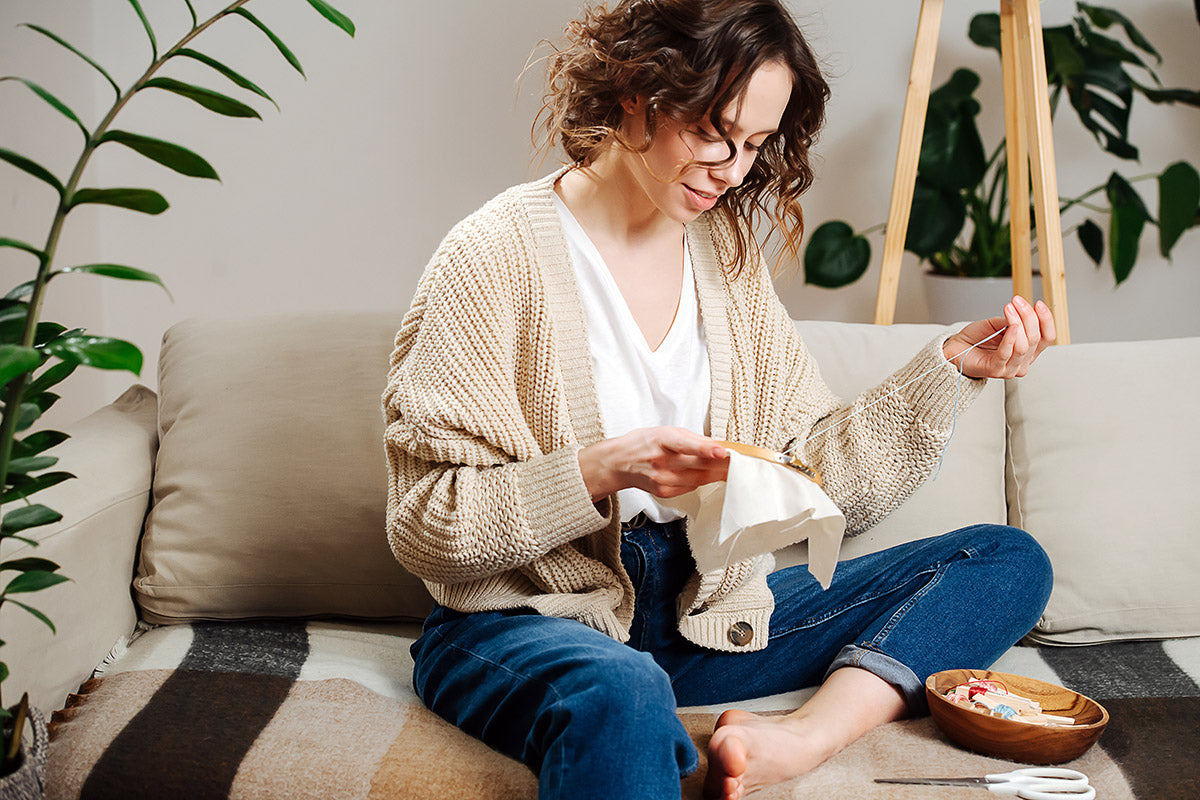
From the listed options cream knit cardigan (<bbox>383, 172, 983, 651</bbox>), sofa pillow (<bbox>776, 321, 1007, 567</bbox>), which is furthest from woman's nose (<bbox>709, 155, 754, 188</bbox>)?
sofa pillow (<bbox>776, 321, 1007, 567</bbox>)

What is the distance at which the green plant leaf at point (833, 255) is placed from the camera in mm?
2264

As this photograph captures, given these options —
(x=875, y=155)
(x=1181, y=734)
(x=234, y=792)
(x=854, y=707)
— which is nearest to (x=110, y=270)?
(x=234, y=792)

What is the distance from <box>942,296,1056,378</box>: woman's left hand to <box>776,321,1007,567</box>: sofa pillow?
0.47 ft

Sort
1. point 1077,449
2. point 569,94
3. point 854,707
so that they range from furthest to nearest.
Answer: point 1077,449
point 569,94
point 854,707

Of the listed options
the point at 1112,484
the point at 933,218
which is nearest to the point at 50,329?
the point at 1112,484

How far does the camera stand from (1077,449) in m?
1.45

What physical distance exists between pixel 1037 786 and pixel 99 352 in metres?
0.89

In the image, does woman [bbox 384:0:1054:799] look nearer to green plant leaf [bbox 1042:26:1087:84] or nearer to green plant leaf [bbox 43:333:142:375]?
green plant leaf [bbox 43:333:142:375]

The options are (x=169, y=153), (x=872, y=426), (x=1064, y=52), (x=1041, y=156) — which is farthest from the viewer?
(x=1064, y=52)

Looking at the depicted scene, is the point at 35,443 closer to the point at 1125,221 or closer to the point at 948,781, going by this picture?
the point at 948,781

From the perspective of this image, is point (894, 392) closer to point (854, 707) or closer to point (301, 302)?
point (854, 707)

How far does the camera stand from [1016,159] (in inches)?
75.2

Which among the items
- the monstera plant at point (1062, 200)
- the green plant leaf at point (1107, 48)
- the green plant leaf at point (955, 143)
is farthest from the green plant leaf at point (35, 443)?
the green plant leaf at point (1107, 48)

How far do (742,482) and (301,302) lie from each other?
1.54 m
